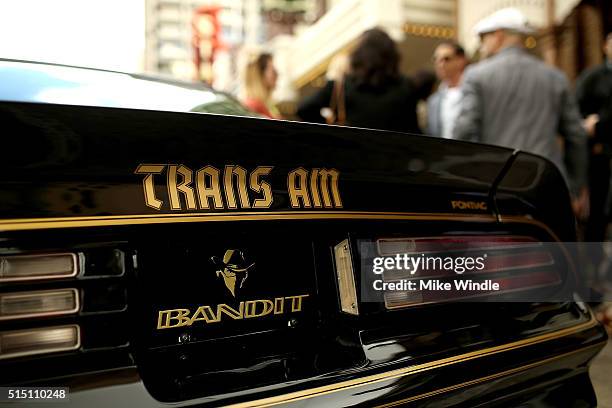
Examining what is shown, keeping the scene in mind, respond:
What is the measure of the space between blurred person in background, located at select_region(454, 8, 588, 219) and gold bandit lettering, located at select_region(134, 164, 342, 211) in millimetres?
2043

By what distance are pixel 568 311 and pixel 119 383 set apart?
1256 millimetres

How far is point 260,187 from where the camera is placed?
1138mm

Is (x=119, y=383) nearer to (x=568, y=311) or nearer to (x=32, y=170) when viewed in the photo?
(x=32, y=170)

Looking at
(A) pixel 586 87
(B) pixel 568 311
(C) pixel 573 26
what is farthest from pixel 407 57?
(B) pixel 568 311

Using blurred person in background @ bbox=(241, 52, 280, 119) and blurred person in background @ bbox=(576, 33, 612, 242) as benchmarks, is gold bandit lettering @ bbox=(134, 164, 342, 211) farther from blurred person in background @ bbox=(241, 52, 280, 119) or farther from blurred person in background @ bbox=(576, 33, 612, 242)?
blurred person in background @ bbox=(576, 33, 612, 242)

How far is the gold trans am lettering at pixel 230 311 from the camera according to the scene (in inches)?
42.9

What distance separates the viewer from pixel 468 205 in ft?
4.70

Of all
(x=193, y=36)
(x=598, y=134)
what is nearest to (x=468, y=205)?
(x=598, y=134)

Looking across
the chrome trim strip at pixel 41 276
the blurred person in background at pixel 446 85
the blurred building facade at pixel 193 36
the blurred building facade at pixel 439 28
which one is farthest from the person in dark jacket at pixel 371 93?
the blurred building facade at pixel 193 36

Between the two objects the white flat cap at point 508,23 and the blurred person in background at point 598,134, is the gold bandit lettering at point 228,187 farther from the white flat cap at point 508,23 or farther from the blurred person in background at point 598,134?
the blurred person in background at point 598,134

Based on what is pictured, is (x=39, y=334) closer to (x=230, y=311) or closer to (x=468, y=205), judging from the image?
(x=230, y=311)

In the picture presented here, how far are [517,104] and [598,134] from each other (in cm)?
127

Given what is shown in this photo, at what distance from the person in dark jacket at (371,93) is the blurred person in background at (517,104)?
1.13ft

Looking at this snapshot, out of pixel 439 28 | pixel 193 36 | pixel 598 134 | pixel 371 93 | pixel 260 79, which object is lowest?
pixel 598 134
